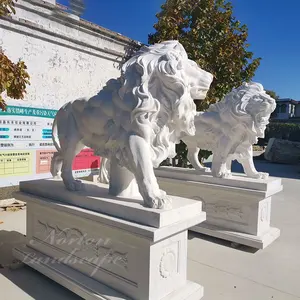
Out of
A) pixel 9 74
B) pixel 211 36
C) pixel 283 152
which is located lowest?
pixel 283 152

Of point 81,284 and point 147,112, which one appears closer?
point 147,112

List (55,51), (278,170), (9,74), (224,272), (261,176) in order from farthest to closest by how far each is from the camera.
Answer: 1. (278,170)
2. (55,51)
3. (261,176)
4. (224,272)
5. (9,74)

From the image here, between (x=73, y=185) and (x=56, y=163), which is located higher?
(x=56, y=163)

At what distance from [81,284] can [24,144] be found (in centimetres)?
261

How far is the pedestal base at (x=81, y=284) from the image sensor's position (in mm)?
1692

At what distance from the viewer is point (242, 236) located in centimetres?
277

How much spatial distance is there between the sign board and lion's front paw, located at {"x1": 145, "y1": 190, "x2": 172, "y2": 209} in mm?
2777

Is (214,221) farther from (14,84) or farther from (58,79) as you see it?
(58,79)

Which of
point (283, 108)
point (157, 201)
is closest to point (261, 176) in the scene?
point (157, 201)

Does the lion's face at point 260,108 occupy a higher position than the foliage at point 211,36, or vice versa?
the foliage at point 211,36

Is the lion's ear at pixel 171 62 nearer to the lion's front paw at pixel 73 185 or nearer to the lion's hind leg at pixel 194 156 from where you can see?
the lion's front paw at pixel 73 185

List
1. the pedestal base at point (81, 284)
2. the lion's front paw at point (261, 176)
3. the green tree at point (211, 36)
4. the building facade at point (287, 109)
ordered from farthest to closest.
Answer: the building facade at point (287, 109), the green tree at point (211, 36), the lion's front paw at point (261, 176), the pedestal base at point (81, 284)

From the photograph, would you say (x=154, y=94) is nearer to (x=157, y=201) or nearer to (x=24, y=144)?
(x=157, y=201)

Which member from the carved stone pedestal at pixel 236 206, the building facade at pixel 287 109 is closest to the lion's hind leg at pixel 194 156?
the carved stone pedestal at pixel 236 206
